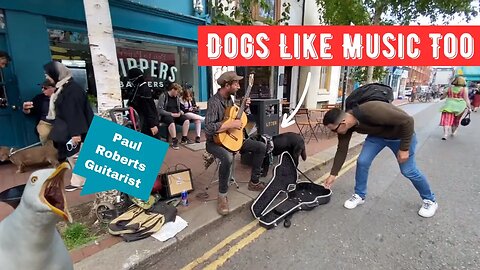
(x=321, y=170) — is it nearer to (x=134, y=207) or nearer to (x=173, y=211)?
(x=173, y=211)

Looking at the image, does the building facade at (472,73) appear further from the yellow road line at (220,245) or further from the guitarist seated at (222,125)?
the yellow road line at (220,245)

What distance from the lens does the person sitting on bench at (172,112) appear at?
5.79 metres

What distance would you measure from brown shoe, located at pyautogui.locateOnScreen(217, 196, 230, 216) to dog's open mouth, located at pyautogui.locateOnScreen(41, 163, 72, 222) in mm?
1976

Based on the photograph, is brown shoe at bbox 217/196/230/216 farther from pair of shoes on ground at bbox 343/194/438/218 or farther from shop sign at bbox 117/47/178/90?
shop sign at bbox 117/47/178/90

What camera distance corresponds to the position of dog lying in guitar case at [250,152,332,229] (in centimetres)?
304

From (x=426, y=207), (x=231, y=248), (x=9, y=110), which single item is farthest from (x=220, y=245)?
(x=9, y=110)

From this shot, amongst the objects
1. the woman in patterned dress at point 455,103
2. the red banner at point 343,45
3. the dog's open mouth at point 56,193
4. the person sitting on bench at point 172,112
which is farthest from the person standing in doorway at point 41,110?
the woman in patterned dress at point 455,103

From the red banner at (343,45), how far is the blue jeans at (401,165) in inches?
147

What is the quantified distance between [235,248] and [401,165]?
2100 millimetres

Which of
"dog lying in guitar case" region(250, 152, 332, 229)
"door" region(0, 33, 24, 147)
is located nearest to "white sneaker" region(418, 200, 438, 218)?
"dog lying in guitar case" region(250, 152, 332, 229)

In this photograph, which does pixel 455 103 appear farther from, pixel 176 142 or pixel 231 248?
pixel 231 248

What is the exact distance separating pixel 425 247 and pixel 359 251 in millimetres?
667

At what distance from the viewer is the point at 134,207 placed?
288 cm

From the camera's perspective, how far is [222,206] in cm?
311
